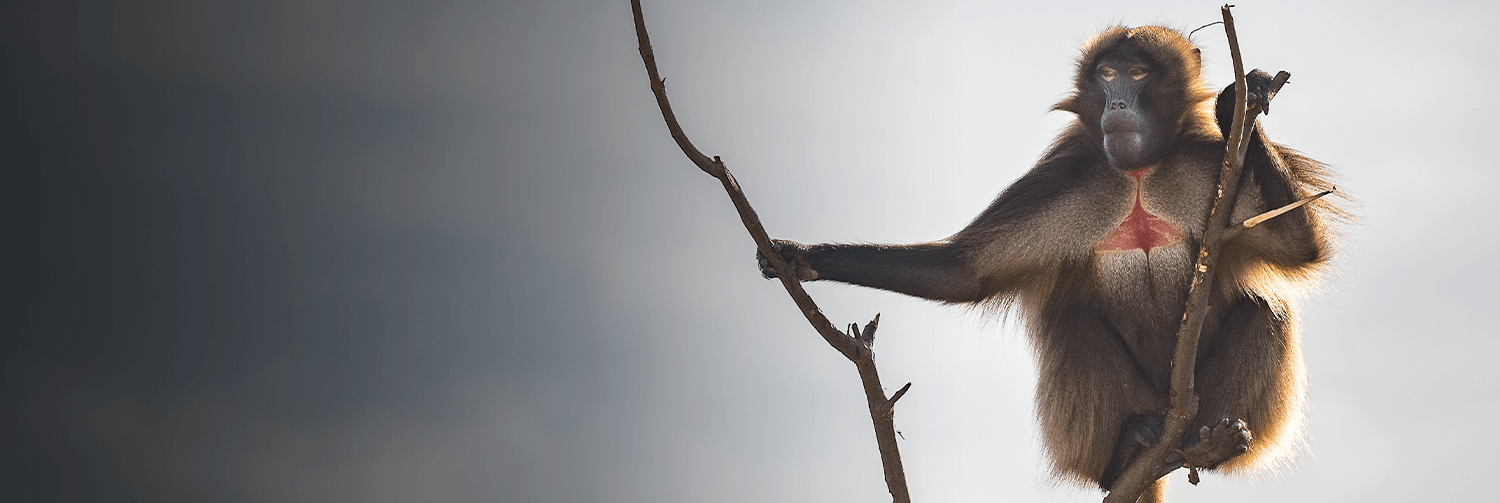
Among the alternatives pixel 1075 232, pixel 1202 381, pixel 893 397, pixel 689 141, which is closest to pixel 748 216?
pixel 689 141

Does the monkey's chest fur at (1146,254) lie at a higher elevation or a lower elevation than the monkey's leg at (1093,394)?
higher

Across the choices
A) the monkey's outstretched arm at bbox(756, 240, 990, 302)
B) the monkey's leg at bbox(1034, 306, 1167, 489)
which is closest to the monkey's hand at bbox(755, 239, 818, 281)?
the monkey's outstretched arm at bbox(756, 240, 990, 302)

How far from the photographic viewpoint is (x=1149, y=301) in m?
3.61

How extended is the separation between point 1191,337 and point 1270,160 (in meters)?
0.61

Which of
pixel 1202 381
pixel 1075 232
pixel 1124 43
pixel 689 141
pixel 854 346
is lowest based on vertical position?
pixel 1202 381

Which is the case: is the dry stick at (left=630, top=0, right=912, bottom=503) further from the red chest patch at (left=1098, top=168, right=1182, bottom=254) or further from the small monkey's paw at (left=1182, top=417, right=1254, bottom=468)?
the red chest patch at (left=1098, top=168, right=1182, bottom=254)

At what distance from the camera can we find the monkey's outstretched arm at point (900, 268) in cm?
354

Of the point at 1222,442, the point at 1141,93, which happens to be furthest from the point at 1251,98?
the point at 1222,442

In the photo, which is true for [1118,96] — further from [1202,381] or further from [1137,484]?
[1137,484]

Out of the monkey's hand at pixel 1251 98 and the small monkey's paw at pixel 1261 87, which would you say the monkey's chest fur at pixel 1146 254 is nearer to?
the monkey's hand at pixel 1251 98

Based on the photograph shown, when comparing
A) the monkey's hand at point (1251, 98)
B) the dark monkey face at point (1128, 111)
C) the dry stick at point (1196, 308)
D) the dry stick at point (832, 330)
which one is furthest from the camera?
the dark monkey face at point (1128, 111)

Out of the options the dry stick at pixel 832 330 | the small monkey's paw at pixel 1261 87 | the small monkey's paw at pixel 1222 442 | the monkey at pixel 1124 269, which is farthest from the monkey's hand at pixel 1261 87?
the dry stick at pixel 832 330

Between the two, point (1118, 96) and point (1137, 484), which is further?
point (1118, 96)

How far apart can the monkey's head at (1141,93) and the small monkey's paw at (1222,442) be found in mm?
838
